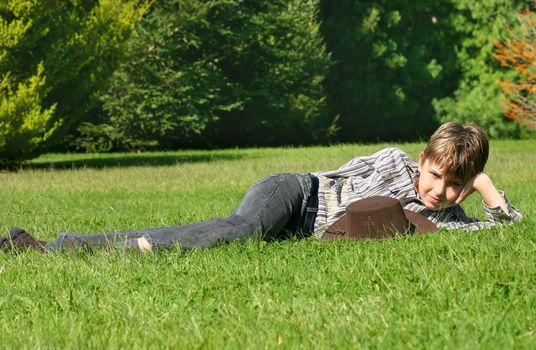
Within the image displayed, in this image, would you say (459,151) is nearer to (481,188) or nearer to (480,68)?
(481,188)

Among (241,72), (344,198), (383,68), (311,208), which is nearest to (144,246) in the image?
(311,208)

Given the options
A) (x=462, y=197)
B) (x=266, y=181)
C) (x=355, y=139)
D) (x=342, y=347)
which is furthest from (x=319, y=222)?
(x=355, y=139)

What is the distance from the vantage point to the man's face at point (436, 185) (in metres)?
6.38

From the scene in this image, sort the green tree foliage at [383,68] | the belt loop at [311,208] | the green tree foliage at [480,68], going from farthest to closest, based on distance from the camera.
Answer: the green tree foliage at [383,68]
the green tree foliage at [480,68]
the belt loop at [311,208]

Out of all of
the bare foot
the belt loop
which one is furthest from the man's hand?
the bare foot

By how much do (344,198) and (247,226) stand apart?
0.88 m

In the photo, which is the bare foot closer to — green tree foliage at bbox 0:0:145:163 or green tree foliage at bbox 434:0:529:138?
green tree foliage at bbox 0:0:145:163

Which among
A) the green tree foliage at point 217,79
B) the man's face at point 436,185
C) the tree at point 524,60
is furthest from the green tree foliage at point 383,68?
the man's face at point 436,185

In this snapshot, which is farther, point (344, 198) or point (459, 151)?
point (344, 198)

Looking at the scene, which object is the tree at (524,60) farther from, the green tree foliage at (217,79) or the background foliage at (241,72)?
the green tree foliage at (217,79)

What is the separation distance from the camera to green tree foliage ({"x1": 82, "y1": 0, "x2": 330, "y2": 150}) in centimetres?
2917

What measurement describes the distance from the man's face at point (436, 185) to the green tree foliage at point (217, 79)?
21507 mm

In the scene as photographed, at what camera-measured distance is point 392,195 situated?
6766mm

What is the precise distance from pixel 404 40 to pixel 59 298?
3398cm
